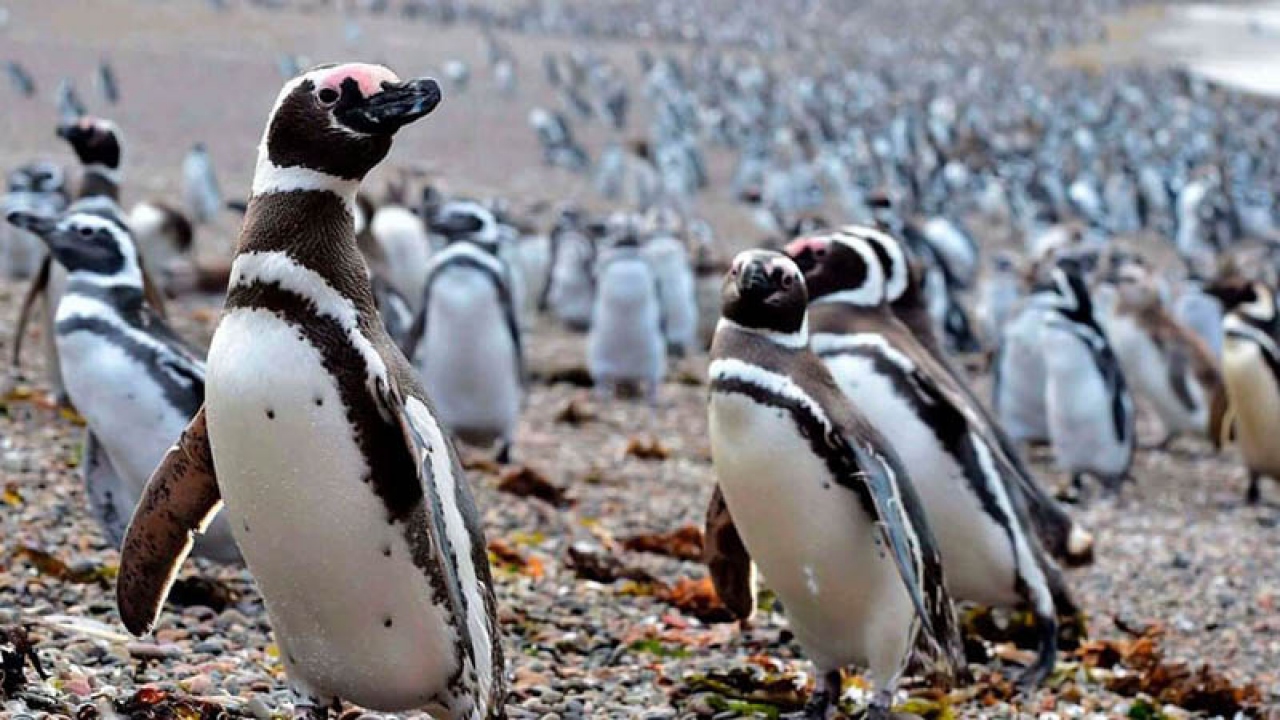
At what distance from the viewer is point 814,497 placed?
3945 millimetres

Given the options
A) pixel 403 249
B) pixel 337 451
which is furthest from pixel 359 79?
pixel 403 249

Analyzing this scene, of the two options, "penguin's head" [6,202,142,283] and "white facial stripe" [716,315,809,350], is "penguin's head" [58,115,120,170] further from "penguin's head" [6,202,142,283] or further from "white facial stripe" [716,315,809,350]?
"white facial stripe" [716,315,809,350]

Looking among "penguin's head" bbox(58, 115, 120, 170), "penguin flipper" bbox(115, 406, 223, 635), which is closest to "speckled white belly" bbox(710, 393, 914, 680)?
"penguin flipper" bbox(115, 406, 223, 635)

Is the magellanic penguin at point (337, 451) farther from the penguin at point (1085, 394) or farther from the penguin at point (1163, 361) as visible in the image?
the penguin at point (1163, 361)

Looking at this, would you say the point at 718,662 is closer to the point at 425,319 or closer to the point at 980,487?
the point at 980,487

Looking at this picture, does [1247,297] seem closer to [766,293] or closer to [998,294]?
[998,294]

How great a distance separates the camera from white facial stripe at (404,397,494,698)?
3.04 metres

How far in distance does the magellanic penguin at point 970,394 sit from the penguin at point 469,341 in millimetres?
2817

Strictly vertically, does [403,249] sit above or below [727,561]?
below

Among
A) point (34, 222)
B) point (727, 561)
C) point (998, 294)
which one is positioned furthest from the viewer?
point (998, 294)

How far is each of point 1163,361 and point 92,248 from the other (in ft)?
25.1

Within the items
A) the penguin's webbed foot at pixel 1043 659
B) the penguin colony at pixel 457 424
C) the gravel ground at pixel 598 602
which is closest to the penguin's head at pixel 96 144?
the penguin colony at pixel 457 424

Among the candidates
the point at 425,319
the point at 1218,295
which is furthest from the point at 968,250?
the point at 425,319

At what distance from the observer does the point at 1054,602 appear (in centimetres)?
507
